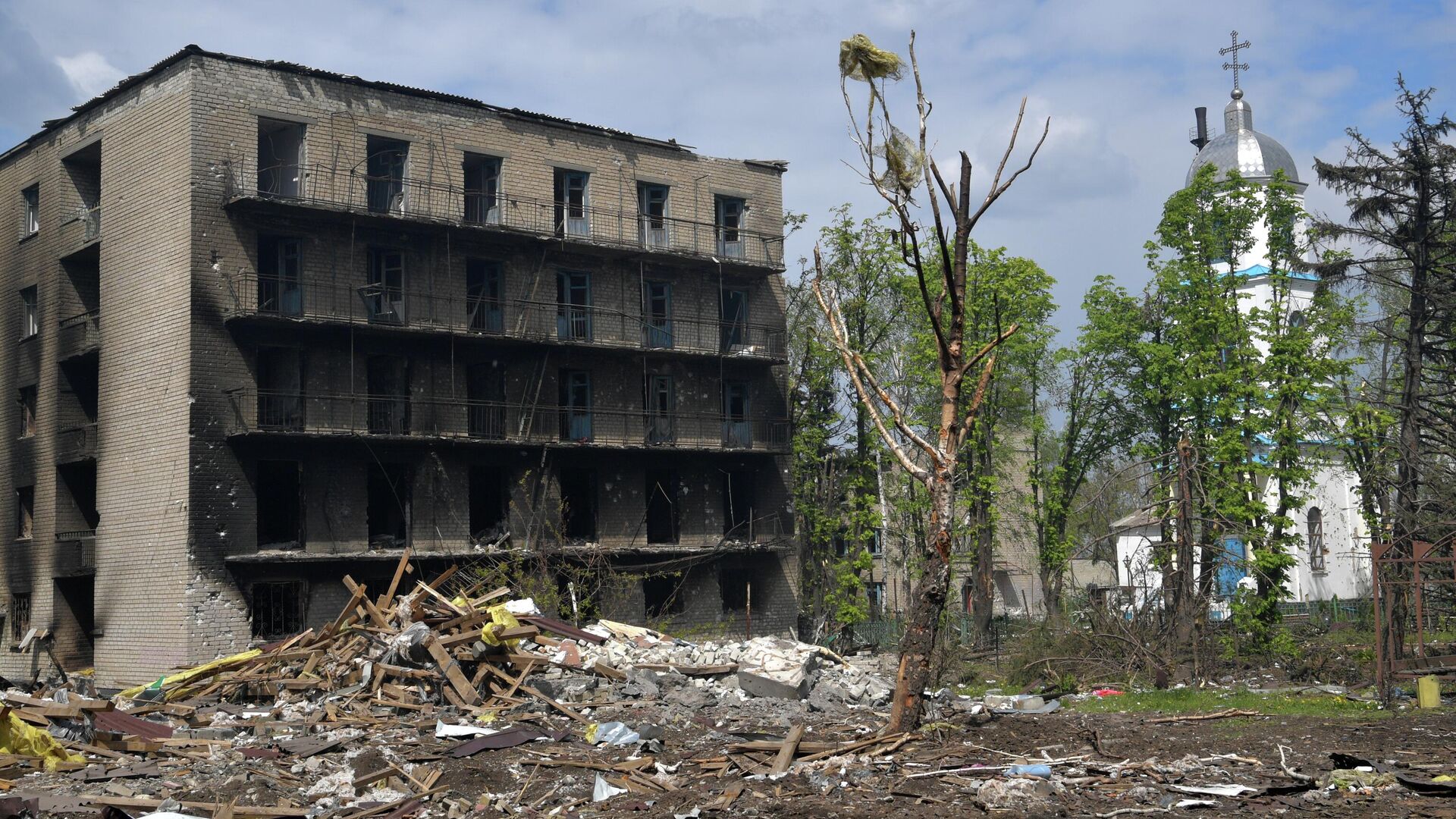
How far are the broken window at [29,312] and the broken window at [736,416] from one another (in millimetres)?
18796

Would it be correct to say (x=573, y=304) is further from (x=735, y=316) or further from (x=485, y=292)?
(x=735, y=316)

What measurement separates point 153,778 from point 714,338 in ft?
80.3

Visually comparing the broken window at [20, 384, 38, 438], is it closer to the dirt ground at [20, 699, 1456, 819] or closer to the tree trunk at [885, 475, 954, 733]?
the dirt ground at [20, 699, 1456, 819]

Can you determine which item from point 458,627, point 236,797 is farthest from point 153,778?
point 458,627

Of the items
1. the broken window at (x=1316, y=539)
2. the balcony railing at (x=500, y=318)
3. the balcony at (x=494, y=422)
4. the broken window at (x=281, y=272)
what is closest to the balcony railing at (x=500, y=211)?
the broken window at (x=281, y=272)

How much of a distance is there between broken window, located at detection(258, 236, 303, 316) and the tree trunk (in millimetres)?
19642

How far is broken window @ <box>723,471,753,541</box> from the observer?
3756cm

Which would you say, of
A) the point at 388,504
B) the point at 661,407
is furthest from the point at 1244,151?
the point at 388,504

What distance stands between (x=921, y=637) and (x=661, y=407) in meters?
22.2

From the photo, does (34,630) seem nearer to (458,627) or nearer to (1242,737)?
(458,627)

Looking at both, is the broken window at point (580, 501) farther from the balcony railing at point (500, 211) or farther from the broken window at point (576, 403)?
the balcony railing at point (500, 211)

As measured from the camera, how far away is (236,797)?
533 inches

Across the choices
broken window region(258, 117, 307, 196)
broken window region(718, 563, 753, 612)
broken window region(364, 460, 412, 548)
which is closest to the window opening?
broken window region(364, 460, 412, 548)

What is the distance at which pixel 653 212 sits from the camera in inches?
1463
